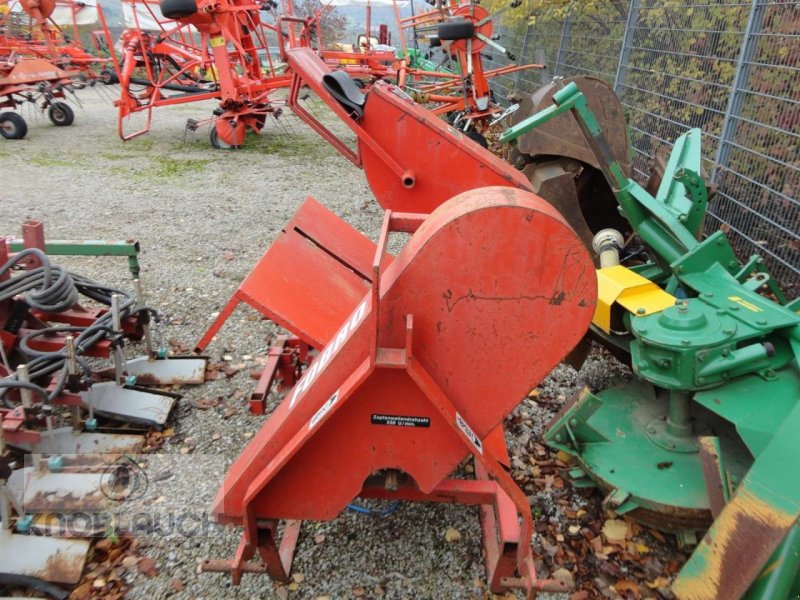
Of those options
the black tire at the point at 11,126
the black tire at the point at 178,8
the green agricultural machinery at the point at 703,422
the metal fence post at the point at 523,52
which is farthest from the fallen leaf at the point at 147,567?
the metal fence post at the point at 523,52

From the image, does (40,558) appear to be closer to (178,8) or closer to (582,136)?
(582,136)

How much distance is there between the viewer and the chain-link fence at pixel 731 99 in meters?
4.57

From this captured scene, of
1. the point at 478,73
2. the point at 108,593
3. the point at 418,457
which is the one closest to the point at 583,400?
the point at 418,457

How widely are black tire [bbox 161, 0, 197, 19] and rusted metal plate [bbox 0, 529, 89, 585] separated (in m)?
7.48

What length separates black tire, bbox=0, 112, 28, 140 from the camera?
10188mm

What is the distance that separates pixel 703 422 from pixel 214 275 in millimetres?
4160

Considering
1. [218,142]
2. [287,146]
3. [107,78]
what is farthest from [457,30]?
[107,78]

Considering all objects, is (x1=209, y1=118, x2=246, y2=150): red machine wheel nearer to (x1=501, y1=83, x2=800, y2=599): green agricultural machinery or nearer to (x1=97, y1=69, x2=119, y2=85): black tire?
(x1=97, y1=69, x2=119, y2=85): black tire

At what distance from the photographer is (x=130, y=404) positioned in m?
3.16

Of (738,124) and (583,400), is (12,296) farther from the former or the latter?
(738,124)

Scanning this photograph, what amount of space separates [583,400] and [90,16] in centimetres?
2343

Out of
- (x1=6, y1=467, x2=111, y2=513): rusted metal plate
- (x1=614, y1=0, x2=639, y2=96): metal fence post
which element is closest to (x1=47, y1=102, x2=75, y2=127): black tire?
(x1=614, y1=0, x2=639, y2=96): metal fence post

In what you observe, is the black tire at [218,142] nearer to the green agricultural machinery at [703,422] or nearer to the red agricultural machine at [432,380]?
the green agricultural machinery at [703,422]

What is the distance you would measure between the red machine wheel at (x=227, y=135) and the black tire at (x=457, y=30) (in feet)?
12.5
